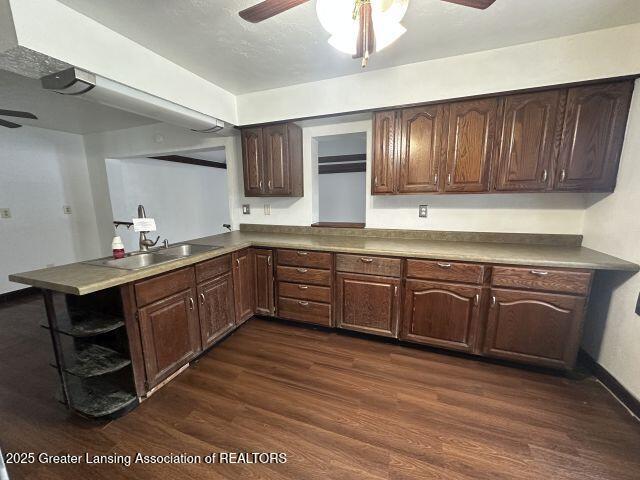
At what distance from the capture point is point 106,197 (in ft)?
13.0

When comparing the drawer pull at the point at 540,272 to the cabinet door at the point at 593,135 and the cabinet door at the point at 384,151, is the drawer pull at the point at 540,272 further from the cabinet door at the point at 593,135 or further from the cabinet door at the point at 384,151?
the cabinet door at the point at 384,151

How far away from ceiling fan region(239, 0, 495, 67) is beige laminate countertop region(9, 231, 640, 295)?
1.39m

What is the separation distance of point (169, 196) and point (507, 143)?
534cm

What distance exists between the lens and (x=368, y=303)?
2.24m

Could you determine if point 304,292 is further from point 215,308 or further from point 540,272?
point 540,272

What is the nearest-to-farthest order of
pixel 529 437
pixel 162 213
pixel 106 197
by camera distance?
pixel 529 437 < pixel 106 197 < pixel 162 213

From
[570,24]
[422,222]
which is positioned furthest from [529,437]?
[570,24]

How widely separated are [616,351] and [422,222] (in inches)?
60.1

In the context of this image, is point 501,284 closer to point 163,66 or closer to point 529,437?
point 529,437

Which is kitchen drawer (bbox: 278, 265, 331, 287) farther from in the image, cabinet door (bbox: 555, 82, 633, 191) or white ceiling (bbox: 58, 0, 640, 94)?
cabinet door (bbox: 555, 82, 633, 191)

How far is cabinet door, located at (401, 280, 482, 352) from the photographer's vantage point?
1952mm

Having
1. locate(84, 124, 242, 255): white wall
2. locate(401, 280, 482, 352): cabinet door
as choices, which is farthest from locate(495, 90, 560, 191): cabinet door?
locate(84, 124, 242, 255): white wall

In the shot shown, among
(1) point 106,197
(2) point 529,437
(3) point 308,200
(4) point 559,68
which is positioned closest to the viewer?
(2) point 529,437

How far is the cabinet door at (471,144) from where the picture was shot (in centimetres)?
197
